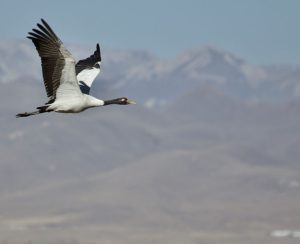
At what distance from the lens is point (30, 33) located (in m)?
30.7

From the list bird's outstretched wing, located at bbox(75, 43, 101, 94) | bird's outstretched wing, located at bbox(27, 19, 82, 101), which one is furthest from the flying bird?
bird's outstretched wing, located at bbox(75, 43, 101, 94)

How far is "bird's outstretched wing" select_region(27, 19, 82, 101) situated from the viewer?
3080 cm

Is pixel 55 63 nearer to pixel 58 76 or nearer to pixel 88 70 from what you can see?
pixel 58 76

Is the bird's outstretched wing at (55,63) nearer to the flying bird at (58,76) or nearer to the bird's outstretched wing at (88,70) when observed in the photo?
the flying bird at (58,76)

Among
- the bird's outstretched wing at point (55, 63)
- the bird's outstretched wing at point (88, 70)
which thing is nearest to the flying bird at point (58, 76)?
the bird's outstretched wing at point (55, 63)

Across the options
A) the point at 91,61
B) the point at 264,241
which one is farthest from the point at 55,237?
the point at 91,61

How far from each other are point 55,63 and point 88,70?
5226 millimetres

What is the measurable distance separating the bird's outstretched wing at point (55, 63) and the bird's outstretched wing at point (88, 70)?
134 inches

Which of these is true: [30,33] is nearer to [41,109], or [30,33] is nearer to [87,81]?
[41,109]

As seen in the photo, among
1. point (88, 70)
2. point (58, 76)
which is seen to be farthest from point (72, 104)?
point (88, 70)

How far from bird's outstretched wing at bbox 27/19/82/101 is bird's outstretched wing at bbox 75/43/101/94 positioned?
3.41 meters

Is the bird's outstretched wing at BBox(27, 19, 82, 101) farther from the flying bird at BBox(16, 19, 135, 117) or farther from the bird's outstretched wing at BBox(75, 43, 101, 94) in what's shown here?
the bird's outstretched wing at BBox(75, 43, 101, 94)

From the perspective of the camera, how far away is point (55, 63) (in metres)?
31.2

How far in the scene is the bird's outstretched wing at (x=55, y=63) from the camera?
3080 centimetres
